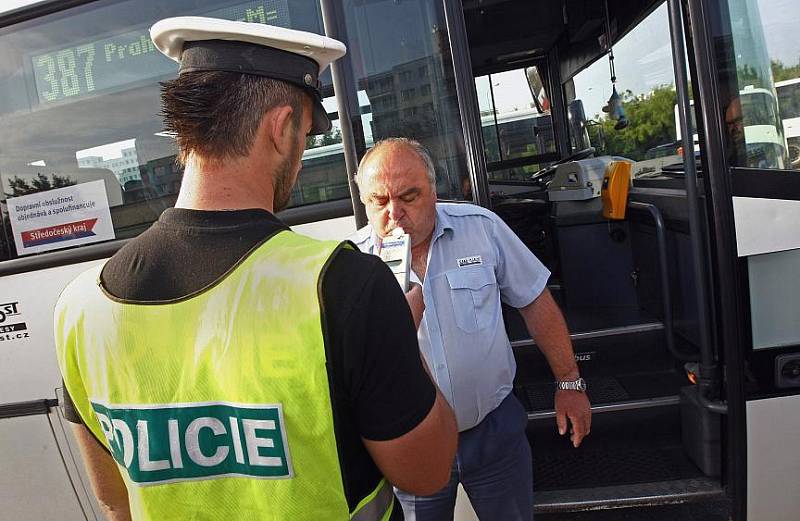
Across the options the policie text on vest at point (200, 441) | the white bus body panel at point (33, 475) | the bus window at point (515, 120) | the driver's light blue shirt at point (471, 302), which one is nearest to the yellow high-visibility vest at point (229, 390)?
the policie text on vest at point (200, 441)

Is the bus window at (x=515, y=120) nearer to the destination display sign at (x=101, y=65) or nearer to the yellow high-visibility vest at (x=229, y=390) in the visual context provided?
the destination display sign at (x=101, y=65)

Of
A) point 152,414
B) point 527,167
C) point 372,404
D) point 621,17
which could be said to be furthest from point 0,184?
point 527,167

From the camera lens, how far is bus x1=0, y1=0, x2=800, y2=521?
234cm

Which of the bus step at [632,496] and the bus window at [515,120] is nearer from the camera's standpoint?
the bus step at [632,496]

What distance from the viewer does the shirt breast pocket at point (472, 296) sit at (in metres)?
1.98

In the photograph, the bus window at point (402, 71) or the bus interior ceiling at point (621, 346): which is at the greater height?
the bus window at point (402, 71)

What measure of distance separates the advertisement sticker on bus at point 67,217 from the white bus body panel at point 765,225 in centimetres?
255

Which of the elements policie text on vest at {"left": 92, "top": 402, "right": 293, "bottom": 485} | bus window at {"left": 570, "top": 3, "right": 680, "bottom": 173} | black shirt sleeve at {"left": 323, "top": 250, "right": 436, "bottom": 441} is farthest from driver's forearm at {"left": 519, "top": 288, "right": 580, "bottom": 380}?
bus window at {"left": 570, "top": 3, "right": 680, "bottom": 173}


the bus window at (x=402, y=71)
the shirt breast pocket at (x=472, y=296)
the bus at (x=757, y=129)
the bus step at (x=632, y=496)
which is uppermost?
the bus window at (x=402, y=71)

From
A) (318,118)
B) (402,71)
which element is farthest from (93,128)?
(318,118)

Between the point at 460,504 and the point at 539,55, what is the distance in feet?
16.0

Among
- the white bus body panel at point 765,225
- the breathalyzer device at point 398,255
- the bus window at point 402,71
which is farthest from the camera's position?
the bus window at point 402,71

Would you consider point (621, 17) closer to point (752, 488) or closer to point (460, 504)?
point (752, 488)

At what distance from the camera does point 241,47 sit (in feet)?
3.23
